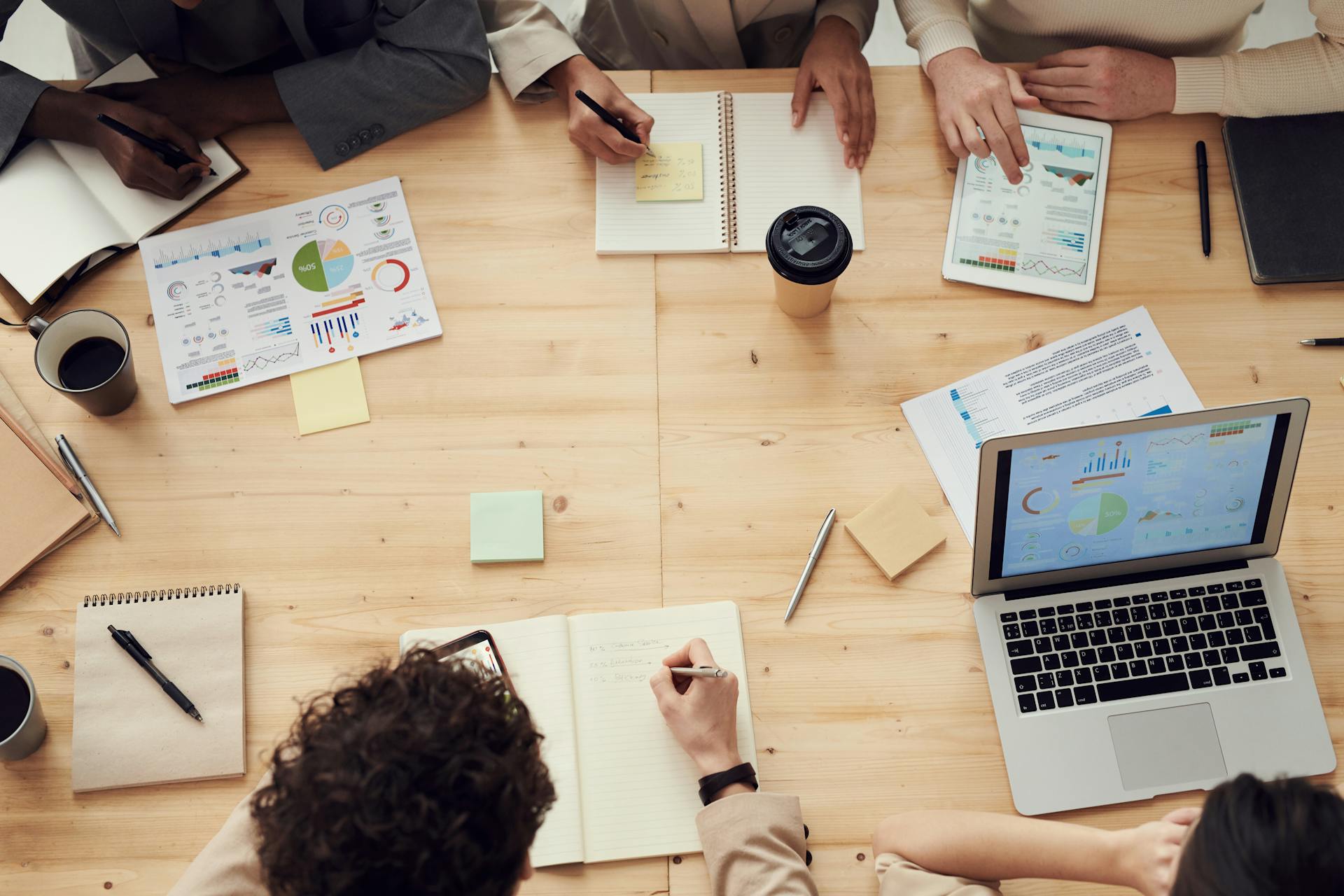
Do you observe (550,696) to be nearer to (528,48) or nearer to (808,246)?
(808,246)

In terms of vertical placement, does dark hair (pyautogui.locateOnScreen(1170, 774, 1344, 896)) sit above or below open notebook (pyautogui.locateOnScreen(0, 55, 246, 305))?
above

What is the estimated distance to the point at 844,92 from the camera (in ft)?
4.06

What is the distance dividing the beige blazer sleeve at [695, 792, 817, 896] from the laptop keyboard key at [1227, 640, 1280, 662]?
52 cm

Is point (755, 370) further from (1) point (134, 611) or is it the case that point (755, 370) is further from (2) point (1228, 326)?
(1) point (134, 611)

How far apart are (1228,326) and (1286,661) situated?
0.42 m

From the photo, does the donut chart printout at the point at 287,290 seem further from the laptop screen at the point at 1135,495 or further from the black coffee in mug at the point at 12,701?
the laptop screen at the point at 1135,495

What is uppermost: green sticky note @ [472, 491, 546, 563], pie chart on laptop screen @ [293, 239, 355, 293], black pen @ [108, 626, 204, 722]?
pie chart on laptop screen @ [293, 239, 355, 293]

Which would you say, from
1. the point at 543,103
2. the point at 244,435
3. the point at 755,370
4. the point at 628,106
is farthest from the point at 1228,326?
the point at 244,435

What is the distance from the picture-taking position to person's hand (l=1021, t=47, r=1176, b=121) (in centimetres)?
122

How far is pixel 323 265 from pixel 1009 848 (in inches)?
41.1

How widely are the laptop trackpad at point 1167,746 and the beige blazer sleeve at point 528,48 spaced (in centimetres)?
107

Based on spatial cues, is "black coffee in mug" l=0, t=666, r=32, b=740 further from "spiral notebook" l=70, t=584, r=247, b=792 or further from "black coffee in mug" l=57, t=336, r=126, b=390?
"black coffee in mug" l=57, t=336, r=126, b=390

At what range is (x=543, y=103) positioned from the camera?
1.28m

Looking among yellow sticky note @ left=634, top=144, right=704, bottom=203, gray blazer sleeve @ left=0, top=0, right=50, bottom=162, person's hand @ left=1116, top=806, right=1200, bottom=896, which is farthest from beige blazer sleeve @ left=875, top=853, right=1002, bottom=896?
gray blazer sleeve @ left=0, top=0, right=50, bottom=162
